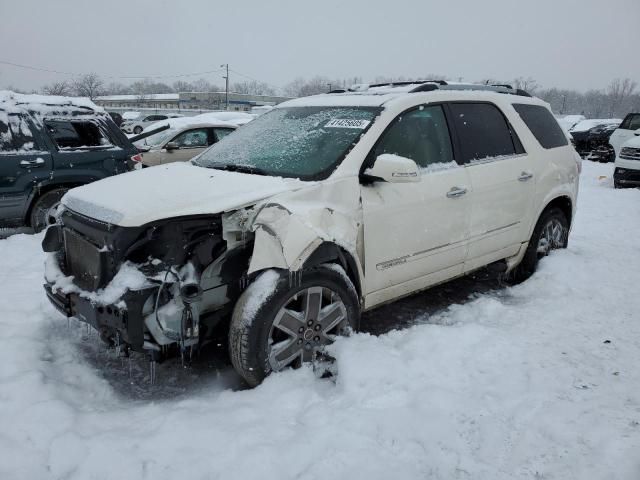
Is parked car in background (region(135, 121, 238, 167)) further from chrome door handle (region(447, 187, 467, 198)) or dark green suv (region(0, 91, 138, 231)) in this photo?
chrome door handle (region(447, 187, 467, 198))

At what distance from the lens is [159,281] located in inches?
Answer: 106

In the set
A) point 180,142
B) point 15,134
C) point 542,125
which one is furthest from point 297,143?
point 180,142

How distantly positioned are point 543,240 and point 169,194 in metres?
3.73

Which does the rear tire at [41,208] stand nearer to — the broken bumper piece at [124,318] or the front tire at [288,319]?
the broken bumper piece at [124,318]

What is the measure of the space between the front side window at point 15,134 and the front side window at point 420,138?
5092 mm

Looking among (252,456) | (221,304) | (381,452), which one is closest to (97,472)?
(252,456)

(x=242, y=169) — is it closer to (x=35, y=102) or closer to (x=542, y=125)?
(x=542, y=125)

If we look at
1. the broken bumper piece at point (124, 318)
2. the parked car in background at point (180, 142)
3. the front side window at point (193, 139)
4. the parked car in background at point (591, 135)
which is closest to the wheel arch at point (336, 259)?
the broken bumper piece at point (124, 318)

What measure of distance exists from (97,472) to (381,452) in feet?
4.44

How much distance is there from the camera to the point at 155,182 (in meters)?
3.30

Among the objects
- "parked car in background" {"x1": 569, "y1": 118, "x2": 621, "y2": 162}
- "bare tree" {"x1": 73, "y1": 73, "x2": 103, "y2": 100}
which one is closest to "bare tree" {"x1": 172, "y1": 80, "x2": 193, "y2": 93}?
"bare tree" {"x1": 73, "y1": 73, "x2": 103, "y2": 100}

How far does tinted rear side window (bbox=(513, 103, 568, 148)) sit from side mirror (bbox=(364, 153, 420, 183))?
209 centimetres

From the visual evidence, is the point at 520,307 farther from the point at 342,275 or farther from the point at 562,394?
the point at 342,275

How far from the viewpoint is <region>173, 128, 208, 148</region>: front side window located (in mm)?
10053
